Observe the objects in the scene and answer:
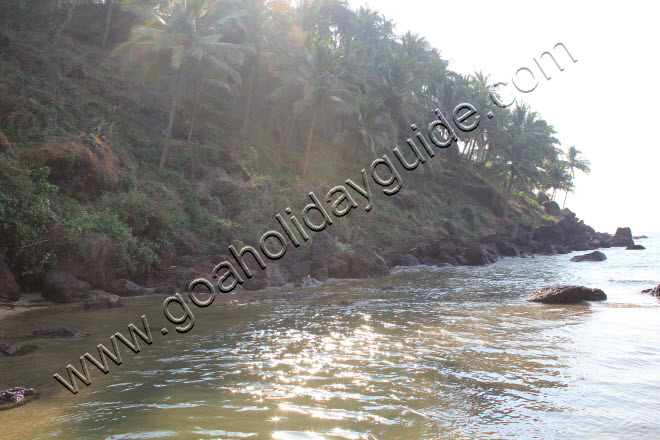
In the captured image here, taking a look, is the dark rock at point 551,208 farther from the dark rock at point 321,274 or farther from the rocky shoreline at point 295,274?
the dark rock at point 321,274

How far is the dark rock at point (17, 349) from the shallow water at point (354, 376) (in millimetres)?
176

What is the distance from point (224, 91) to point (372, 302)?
2791 cm

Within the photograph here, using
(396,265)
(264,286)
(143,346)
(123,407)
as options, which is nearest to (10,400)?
(123,407)

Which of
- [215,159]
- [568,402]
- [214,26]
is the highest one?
[214,26]

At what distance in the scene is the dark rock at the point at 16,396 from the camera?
4884mm

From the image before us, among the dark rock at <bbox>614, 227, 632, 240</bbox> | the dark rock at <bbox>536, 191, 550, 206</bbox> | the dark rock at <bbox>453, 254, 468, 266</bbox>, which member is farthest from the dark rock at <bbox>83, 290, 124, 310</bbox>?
the dark rock at <bbox>536, 191, 550, 206</bbox>

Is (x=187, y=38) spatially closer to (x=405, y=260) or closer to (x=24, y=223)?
(x=24, y=223)

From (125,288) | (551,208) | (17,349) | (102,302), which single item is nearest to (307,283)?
(125,288)

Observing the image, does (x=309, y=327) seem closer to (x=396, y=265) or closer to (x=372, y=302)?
(x=372, y=302)

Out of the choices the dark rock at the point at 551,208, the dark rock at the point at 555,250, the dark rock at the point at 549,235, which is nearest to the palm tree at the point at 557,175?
the dark rock at the point at 551,208

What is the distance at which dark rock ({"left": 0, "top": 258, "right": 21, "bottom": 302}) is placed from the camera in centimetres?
1059

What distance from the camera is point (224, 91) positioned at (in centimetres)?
3559

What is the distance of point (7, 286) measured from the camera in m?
10.7

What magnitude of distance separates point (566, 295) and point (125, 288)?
12.4 m
